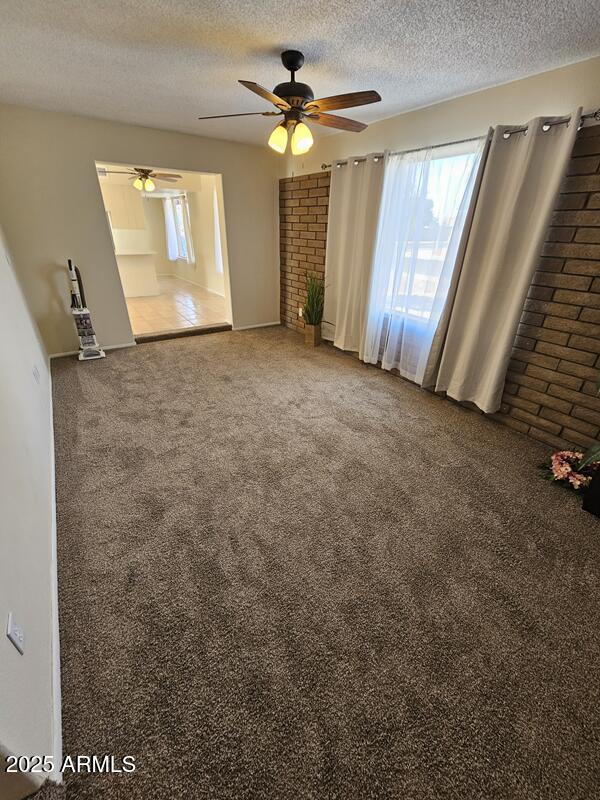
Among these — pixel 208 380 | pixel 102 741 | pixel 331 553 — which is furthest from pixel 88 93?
pixel 102 741

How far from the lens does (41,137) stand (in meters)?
3.13

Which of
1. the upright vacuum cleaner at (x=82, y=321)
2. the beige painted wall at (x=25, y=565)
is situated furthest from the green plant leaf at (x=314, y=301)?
the beige painted wall at (x=25, y=565)

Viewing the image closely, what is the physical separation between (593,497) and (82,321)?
4.68 meters

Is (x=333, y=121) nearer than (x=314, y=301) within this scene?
Yes

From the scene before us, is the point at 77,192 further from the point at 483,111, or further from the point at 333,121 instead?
the point at 483,111

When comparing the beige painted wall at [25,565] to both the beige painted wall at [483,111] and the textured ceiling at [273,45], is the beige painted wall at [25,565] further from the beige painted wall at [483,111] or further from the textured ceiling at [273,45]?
the beige painted wall at [483,111]

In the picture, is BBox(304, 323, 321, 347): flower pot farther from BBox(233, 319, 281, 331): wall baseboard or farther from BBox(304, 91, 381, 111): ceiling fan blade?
BBox(304, 91, 381, 111): ceiling fan blade

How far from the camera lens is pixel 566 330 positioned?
7.33 ft

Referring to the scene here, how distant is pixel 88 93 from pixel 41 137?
3.07 feet

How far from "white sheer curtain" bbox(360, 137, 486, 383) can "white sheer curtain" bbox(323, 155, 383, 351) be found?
150 mm

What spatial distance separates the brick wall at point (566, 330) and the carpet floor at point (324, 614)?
0.27 m

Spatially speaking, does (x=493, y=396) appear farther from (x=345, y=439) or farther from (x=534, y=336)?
(x=345, y=439)

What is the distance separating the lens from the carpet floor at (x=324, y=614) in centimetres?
97

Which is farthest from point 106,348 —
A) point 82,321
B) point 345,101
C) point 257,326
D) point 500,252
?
point 500,252
